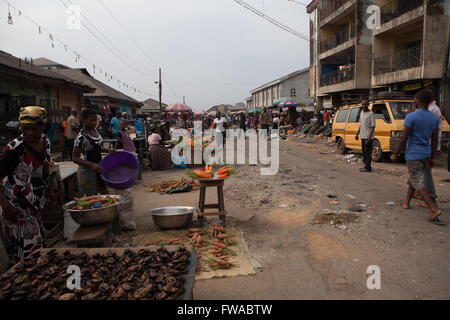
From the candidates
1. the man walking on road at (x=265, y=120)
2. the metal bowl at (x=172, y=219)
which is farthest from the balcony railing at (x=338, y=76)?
the metal bowl at (x=172, y=219)

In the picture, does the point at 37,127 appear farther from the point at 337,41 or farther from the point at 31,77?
the point at 337,41

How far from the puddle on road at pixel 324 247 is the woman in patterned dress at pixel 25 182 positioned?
10.3 ft

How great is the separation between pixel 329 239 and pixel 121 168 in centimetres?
323

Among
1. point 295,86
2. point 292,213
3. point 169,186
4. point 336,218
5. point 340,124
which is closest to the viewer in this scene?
point 336,218

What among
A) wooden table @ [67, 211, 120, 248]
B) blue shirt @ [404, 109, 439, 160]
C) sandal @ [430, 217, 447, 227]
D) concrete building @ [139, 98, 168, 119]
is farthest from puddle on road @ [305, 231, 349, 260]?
concrete building @ [139, 98, 168, 119]

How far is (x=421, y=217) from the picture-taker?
500cm

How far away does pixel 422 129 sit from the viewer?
487cm

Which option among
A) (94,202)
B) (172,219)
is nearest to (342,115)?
(172,219)

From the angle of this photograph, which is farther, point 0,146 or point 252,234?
point 0,146

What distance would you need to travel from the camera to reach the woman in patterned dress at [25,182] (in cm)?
286

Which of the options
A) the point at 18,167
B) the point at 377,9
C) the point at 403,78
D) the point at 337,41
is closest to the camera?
the point at 18,167

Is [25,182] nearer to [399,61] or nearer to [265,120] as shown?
[265,120]

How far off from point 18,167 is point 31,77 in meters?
9.56
